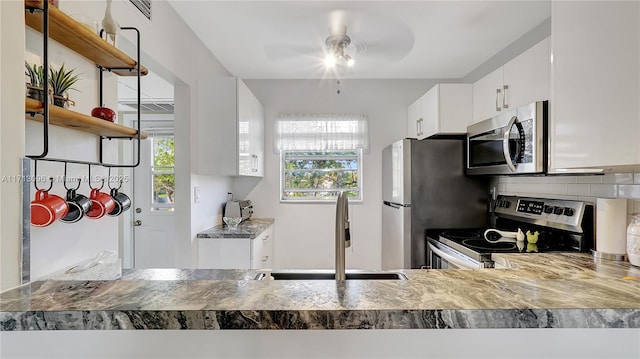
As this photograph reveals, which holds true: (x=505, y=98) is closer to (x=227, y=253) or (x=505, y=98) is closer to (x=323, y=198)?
(x=323, y=198)

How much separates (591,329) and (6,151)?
144 centimetres

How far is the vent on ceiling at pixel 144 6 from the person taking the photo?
1.76 meters

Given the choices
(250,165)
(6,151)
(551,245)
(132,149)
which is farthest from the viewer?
(132,149)

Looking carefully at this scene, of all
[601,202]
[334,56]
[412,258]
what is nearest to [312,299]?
[601,202]

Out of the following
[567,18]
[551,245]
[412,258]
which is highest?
[567,18]

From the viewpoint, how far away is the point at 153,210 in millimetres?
3984

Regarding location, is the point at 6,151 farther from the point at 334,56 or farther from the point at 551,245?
the point at 551,245

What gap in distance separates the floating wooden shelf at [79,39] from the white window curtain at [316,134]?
2262mm

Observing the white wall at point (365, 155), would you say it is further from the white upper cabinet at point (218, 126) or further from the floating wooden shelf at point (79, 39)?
the floating wooden shelf at point (79, 39)

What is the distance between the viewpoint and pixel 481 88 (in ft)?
8.68

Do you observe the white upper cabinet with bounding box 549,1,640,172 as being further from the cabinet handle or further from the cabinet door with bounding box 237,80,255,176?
the cabinet door with bounding box 237,80,255,176

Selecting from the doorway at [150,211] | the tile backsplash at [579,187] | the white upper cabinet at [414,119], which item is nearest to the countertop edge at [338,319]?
the tile backsplash at [579,187]

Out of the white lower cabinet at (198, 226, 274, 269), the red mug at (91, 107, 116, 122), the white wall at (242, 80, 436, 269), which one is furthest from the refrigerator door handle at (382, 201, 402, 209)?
the red mug at (91, 107, 116, 122)

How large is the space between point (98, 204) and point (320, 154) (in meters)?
2.75
